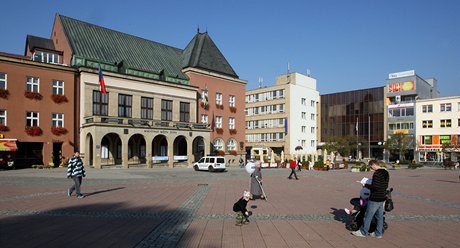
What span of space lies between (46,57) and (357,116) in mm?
66297

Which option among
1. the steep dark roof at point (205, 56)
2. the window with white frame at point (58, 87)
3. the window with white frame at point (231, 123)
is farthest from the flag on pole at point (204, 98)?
the window with white frame at point (58, 87)

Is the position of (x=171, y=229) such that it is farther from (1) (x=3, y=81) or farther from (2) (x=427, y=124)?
(2) (x=427, y=124)

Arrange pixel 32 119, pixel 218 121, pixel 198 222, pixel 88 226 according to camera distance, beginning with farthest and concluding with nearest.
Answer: pixel 218 121
pixel 32 119
pixel 198 222
pixel 88 226

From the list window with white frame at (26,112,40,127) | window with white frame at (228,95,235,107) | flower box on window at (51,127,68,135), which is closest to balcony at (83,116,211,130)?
flower box on window at (51,127,68,135)

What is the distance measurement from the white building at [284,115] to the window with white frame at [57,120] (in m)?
44.7

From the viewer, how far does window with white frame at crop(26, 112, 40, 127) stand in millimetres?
37031

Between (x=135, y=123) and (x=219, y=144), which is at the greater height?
(x=135, y=123)

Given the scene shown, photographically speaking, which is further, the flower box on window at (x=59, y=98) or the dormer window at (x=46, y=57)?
the dormer window at (x=46, y=57)

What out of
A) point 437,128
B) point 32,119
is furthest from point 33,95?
point 437,128

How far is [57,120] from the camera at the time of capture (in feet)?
128

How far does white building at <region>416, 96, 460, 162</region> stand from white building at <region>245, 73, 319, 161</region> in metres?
21.4

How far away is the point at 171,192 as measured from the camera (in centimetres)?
1805

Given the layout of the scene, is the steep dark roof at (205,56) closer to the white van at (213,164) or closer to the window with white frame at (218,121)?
the window with white frame at (218,121)

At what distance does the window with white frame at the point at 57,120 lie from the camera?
38.7m
